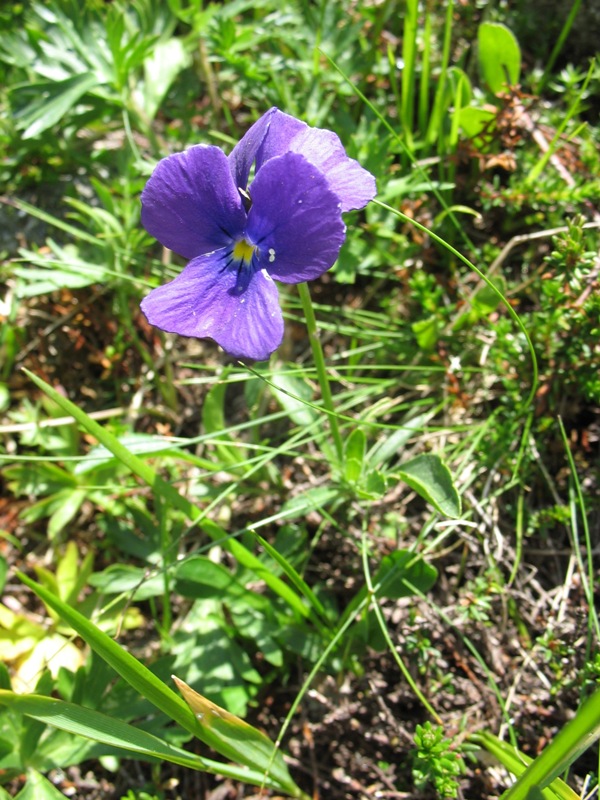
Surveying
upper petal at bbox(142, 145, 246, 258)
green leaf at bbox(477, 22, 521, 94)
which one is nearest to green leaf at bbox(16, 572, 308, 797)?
upper petal at bbox(142, 145, 246, 258)

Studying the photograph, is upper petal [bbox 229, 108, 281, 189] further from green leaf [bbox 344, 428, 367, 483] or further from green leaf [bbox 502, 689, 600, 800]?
green leaf [bbox 502, 689, 600, 800]

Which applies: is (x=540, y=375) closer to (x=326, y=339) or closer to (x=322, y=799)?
(x=326, y=339)

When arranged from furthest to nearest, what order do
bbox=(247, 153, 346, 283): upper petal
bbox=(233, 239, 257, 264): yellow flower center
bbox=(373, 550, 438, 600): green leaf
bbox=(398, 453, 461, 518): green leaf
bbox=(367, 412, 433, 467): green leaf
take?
bbox=(367, 412, 433, 467): green leaf → bbox=(373, 550, 438, 600): green leaf → bbox=(398, 453, 461, 518): green leaf → bbox=(233, 239, 257, 264): yellow flower center → bbox=(247, 153, 346, 283): upper petal

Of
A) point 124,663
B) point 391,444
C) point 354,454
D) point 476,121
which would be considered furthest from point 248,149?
point 476,121

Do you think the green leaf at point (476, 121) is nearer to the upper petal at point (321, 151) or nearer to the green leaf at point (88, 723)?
the upper petal at point (321, 151)

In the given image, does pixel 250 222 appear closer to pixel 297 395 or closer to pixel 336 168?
pixel 336 168

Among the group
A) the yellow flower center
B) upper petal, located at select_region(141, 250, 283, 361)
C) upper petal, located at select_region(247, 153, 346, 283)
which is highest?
upper petal, located at select_region(247, 153, 346, 283)
